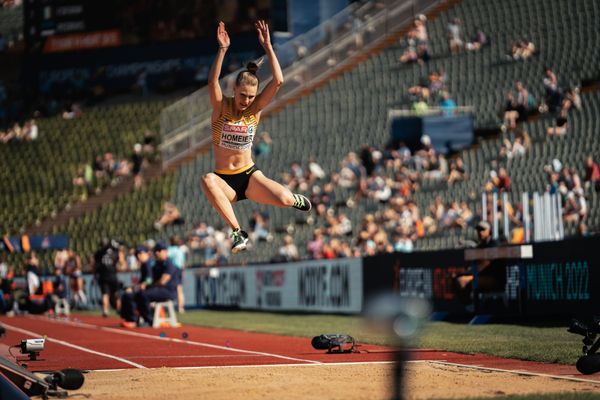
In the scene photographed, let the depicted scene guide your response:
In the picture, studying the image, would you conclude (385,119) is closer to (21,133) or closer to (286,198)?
(21,133)

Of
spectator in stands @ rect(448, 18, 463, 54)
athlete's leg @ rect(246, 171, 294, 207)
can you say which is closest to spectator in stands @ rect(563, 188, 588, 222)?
athlete's leg @ rect(246, 171, 294, 207)

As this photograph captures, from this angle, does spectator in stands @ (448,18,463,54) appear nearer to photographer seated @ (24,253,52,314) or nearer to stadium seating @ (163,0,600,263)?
stadium seating @ (163,0,600,263)

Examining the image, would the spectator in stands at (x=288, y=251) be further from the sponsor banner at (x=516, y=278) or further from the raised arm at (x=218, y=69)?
the raised arm at (x=218, y=69)

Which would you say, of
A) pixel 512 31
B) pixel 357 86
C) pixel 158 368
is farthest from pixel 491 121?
pixel 158 368

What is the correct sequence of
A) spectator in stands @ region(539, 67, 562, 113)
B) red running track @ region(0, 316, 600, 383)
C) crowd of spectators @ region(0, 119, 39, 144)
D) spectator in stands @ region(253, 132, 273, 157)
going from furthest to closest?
1. crowd of spectators @ region(0, 119, 39, 144)
2. spectator in stands @ region(253, 132, 273, 157)
3. spectator in stands @ region(539, 67, 562, 113)
4. red running track @ region(0, 316, 600, 383)

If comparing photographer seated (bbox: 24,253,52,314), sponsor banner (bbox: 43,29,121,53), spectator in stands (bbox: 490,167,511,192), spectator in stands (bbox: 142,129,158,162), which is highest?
sponsor banner (bbox: 43,29,121,53)

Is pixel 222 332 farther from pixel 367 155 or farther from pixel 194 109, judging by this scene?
pixel 194 109

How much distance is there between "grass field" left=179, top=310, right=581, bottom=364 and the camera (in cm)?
1399

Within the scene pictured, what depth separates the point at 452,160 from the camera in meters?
34.2

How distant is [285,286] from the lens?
96.6ft

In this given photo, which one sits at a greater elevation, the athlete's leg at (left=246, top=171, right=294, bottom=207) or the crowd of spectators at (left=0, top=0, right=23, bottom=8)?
the crowd of spectators at (left=0, top=0, right=23, bottom=8)

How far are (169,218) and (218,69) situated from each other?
27739 millimetres

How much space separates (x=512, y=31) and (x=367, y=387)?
31033 millimetres

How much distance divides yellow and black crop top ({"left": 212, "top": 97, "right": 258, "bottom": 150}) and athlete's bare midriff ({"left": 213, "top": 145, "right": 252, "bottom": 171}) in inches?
A: 3.8
